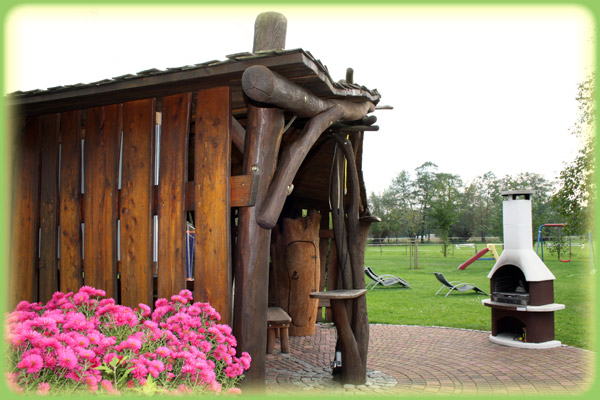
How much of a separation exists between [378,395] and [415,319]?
15.7ft

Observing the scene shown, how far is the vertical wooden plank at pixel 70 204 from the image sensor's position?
4.61 m

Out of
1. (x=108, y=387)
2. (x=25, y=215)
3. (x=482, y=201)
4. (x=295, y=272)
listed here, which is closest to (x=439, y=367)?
(x=295, y=272)

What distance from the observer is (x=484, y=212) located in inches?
2197

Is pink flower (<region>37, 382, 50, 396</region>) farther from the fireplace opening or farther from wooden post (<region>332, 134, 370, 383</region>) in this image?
the fireplace opening

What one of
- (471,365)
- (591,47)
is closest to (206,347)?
(471,365)

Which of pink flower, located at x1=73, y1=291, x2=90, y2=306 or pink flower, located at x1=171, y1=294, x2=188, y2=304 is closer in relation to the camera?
pink flower, located at x1=73, y1=291, x2=90, y2=306

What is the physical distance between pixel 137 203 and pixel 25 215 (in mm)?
1485

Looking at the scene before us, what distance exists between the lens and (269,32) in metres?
5.67

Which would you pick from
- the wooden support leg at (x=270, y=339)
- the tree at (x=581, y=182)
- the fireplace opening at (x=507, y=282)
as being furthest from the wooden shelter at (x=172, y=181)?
the tree at (x=581, y=182)

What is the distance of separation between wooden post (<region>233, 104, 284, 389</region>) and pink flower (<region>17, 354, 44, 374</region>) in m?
1.80

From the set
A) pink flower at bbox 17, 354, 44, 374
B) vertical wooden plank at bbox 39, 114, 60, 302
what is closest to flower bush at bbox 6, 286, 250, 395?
pink flower at bbox 17, 354, 44, 374

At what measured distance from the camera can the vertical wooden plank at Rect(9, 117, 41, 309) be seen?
482cm

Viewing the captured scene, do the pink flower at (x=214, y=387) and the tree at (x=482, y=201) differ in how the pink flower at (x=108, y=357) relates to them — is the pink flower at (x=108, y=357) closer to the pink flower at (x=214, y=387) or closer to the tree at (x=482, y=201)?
the pink flower at (x=214, y=387)

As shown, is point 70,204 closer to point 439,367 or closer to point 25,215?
point 25,215
